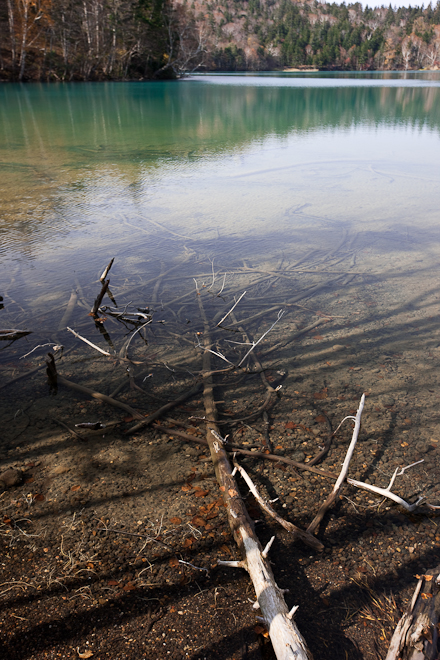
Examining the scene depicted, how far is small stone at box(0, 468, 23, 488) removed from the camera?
8.20 ft

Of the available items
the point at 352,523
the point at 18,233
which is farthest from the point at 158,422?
the point at 18,233

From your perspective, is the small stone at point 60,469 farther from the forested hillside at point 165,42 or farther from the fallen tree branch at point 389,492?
the forested hillside at point 165,42

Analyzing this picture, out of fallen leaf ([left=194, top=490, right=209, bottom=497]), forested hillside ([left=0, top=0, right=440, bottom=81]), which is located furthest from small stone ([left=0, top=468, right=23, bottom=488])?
forested hillside ([left=0, top=0, right=440, bottom=81])

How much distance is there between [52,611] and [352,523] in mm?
1568

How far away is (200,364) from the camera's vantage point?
3691 mm

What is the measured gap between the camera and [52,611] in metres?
1.84

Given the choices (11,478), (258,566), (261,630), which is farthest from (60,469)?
(261,630)

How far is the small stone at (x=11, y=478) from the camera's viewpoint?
8.20 ft

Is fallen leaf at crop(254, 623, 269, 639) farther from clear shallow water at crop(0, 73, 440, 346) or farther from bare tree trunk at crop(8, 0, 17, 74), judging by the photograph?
bare tree trunk at crop(8, 0, 17, 74)

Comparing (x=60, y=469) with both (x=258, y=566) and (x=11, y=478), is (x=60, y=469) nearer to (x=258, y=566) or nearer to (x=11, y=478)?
(x=11, y=478)

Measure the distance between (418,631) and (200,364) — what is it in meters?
2.43

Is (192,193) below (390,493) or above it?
above

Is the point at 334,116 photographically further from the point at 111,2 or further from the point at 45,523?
the point at 111,2

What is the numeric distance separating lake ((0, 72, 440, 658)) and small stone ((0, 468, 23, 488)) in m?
0.05
